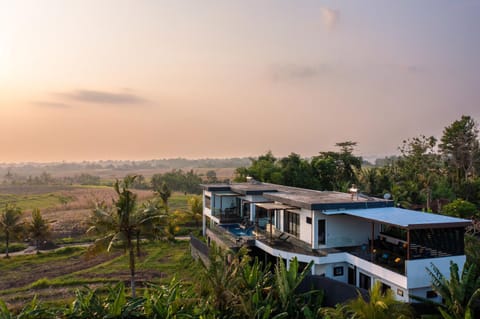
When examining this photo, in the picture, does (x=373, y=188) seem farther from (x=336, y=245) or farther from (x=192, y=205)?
(x=336, y=245)

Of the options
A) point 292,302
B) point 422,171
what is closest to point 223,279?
point 292,302

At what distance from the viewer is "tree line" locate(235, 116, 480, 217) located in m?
43.8

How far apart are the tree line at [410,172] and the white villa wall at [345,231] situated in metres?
17.6

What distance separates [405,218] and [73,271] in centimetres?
2298

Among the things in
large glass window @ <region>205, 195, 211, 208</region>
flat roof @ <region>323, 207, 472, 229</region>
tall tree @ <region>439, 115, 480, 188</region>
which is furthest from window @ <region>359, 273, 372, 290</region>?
tall tree @ <region>439, 115, 480, 188</region>

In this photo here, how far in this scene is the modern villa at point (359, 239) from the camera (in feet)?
52.5

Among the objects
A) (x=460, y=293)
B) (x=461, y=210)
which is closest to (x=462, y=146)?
(x=461, y=210)

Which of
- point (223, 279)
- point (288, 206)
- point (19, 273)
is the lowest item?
point (19, 273)

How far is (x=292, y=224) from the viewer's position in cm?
2291

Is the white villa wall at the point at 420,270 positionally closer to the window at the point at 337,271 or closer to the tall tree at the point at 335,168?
the window at the point at 337,271

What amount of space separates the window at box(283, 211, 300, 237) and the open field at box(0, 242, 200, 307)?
6.66m

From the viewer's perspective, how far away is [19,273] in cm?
2673

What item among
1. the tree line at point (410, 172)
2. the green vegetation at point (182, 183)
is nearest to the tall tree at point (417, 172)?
the tree line at point (410, 172)

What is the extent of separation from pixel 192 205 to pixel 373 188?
22.0 meters
